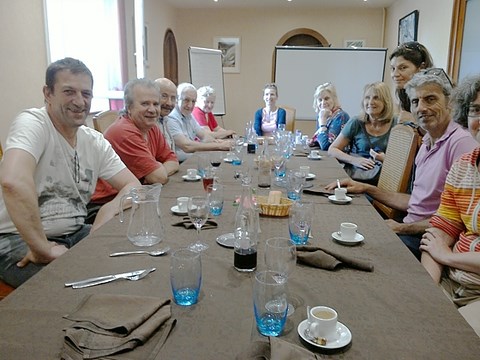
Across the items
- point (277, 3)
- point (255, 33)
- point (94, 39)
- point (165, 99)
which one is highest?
point (277, 3)

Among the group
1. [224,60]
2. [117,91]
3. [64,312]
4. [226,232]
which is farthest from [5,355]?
[224,60]

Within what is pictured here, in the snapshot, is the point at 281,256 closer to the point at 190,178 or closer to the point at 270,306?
the point at 270,306

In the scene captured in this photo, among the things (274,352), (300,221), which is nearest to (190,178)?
(300,221)

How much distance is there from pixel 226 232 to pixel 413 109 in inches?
48.4

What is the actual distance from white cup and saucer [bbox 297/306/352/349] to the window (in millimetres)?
3630

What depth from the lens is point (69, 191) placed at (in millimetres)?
1797

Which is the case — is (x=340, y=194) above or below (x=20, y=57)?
below

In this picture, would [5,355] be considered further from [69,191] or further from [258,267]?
[69,191]

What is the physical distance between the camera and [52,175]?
1730 mm

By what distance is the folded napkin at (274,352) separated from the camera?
68cm

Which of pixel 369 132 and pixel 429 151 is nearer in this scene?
pixel 429 151

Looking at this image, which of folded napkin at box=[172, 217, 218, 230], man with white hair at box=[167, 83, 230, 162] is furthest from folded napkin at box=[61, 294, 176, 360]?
man with white hair at box=[167, 83, 230, 162]

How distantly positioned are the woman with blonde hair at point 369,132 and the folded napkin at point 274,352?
98.7 inches

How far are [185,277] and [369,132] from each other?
269cm
